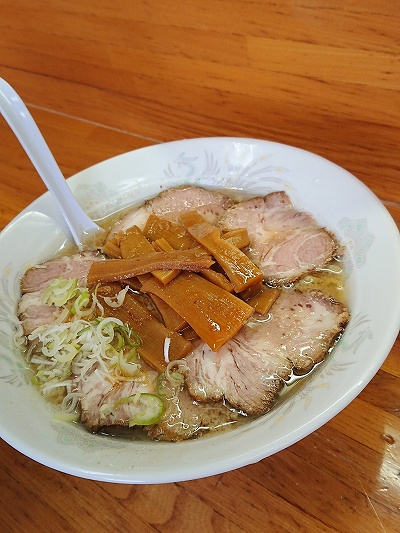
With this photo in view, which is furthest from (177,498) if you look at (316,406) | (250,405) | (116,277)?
(116,277)

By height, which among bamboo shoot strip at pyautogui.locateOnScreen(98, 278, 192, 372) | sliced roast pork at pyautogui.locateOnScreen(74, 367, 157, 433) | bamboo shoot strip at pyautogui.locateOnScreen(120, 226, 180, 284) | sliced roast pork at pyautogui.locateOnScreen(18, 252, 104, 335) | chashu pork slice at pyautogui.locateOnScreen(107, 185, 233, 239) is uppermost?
chashu pork slice at pyautogui.locateOnScreen(107, 185, 233, 239)

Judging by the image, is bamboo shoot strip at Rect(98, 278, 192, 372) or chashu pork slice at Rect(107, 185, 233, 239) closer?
bamboo shoot strip at Rect(98, 278, 192, 372)

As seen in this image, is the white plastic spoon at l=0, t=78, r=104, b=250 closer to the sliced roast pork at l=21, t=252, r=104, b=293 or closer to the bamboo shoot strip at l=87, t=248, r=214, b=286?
the sliced roast pork at l=21, t=252, r=104, b=293

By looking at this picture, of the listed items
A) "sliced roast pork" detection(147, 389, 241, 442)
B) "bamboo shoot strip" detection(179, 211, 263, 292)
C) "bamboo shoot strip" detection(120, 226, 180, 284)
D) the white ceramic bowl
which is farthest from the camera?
"bamboo shoot strip" detection(120, 226, 180, 284)

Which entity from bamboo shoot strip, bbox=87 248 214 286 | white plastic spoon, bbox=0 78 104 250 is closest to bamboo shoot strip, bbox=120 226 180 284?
bamboo shoot strip, bbox=87 248 214 286

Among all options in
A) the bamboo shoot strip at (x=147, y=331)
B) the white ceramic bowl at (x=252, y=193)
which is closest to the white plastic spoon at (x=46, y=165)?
the white ceramic bowl at (x=252, y=193)

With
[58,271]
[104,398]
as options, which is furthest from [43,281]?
[104,398]
